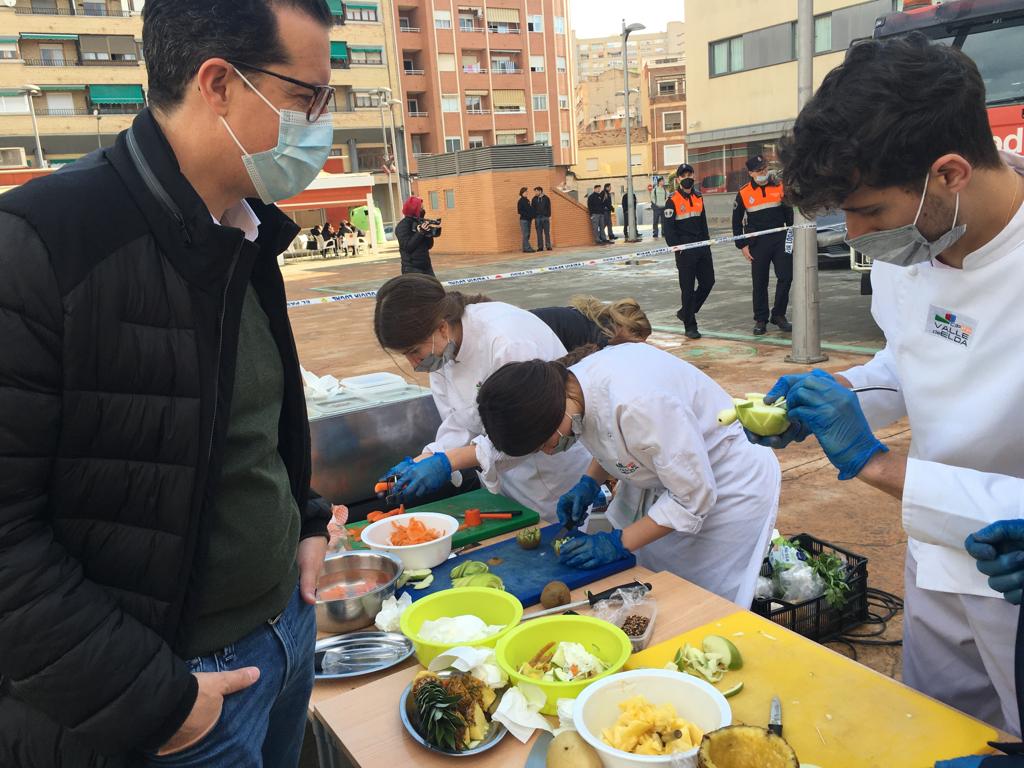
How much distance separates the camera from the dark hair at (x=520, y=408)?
222cm

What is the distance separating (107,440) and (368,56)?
4605 cm

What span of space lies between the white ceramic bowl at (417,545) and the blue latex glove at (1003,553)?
1.49 metres

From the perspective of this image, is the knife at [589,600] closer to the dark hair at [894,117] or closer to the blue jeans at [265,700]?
the blue jeans at [265,700]

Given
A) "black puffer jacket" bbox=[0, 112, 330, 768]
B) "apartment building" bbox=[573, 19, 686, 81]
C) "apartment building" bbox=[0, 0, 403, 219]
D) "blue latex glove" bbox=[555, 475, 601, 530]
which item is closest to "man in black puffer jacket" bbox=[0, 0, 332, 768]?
"black puffer jacket" bbox=[0, 112, 330, 768]

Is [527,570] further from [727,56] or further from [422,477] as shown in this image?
[727,56]

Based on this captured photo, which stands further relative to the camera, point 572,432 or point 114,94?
point 114,94

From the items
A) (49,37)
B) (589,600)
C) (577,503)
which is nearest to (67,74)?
(49,37)

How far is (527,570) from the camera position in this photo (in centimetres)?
233

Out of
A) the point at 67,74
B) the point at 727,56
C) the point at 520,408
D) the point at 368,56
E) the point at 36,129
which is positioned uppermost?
the point at 368,56

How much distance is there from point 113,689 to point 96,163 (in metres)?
0.72

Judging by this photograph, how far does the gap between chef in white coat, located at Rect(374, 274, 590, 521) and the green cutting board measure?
75 mm

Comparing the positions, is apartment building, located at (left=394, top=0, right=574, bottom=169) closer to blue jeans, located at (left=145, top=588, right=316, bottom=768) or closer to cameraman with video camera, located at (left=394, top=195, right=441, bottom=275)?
cameraman with video camera, located at (left=394, top=195, right=441, bottom=275)

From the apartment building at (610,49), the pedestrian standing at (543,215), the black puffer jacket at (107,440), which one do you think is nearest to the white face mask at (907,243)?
the black puffer jacket at (107,440)

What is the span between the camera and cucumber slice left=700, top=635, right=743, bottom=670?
5.52 ft
